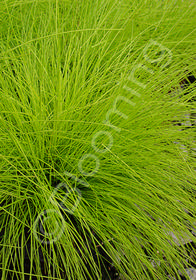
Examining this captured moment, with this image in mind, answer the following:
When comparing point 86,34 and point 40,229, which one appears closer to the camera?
point 40,229

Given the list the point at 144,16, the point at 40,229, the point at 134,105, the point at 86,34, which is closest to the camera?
the point at 40,229

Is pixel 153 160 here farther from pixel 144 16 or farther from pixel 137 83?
pixel 144 16

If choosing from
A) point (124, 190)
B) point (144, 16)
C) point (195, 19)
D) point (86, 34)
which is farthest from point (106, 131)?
point (195, 19)

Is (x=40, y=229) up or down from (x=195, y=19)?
down

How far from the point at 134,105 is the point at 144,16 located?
0.70m

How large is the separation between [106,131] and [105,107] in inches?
3.0

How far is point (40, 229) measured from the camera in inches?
31.0

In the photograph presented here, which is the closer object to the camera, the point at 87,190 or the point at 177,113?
the point at 87,190

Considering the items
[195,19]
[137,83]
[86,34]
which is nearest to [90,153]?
[137,83]

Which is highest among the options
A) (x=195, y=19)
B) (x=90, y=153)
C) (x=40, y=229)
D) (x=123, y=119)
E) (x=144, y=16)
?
(x=195, y=19)

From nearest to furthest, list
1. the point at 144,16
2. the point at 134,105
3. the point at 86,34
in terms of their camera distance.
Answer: the point at 134,105 < the point at 86,34 < the point at 144,16

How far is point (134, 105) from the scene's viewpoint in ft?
2.97

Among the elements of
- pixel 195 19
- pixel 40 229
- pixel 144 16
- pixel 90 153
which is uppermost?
pixel 195 19

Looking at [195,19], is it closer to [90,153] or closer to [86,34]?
[86,34]
